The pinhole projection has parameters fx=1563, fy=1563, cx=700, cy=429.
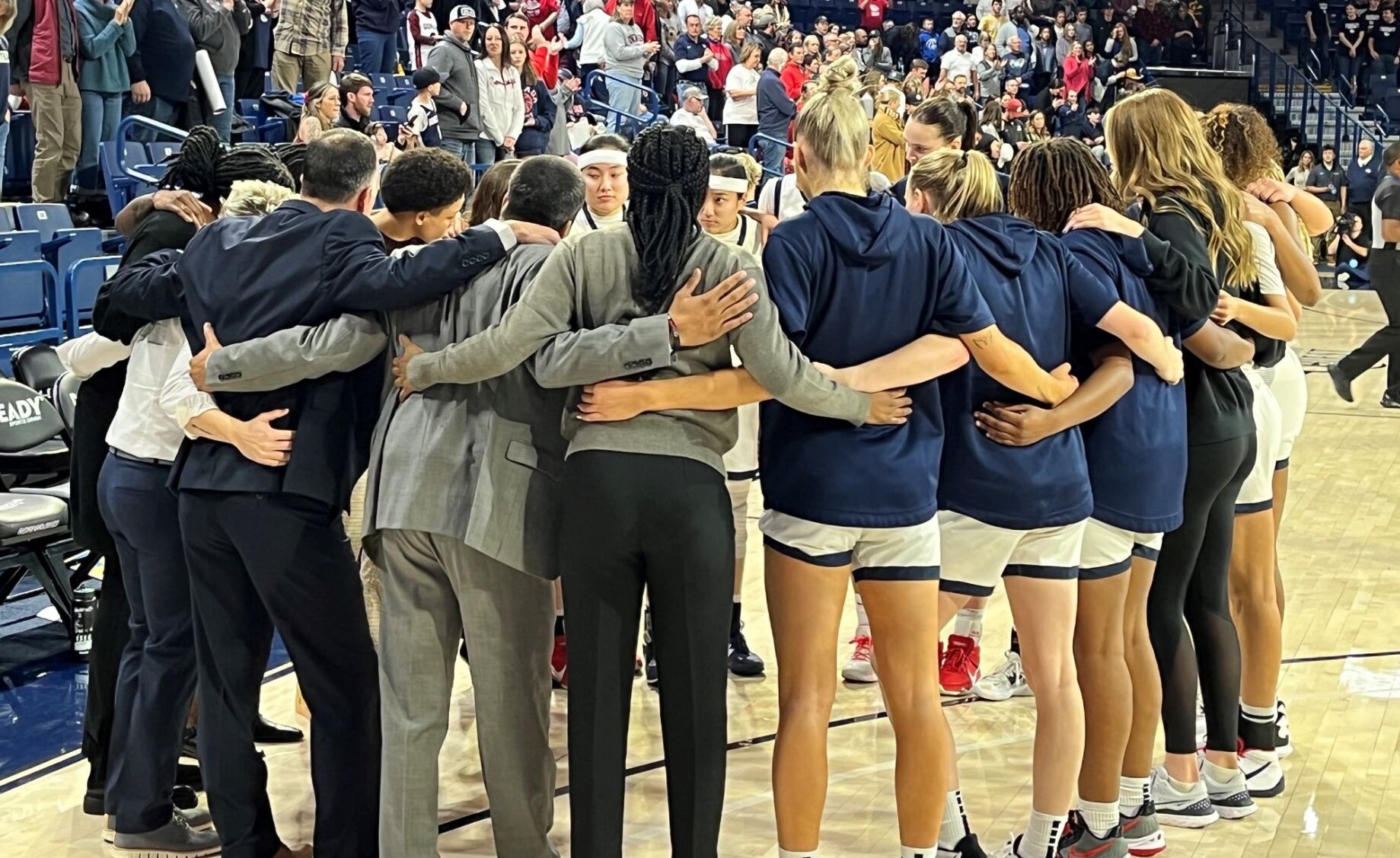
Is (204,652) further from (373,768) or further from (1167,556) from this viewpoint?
(1167,556)

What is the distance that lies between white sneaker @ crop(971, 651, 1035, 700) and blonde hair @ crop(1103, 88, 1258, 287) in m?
1.63

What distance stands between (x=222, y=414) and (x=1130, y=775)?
7.13 feet

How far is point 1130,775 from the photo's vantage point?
3604 mm

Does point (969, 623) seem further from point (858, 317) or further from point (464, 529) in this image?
point (464, 529)

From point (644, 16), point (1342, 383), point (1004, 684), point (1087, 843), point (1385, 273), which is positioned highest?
point (644, 16)

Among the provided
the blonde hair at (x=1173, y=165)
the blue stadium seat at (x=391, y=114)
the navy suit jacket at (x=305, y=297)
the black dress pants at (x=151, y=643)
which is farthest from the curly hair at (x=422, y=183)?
the blue stadium seat at (x=391, y=114)

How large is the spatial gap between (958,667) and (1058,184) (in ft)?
6.02

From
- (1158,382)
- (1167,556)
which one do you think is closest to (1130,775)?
(1167,556)

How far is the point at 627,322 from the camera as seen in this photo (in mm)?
2920

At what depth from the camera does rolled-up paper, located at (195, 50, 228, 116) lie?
9875 mm

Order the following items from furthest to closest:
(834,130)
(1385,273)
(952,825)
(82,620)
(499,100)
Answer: (499,100), (1385,273), (82,620), (952,825), (834,130)

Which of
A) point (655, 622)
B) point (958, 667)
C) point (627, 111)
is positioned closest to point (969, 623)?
point (958, 667)

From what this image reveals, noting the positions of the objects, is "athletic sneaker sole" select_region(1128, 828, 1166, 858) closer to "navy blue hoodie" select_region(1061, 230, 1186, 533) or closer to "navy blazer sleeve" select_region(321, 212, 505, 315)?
"navy blue hoodie" select_region(1061, 230, 1186, 533)

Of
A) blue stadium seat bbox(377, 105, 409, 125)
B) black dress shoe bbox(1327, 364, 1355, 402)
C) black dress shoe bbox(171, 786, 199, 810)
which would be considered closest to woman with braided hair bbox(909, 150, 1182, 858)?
black dress shoe bbox(171, 786, 199, 810)
